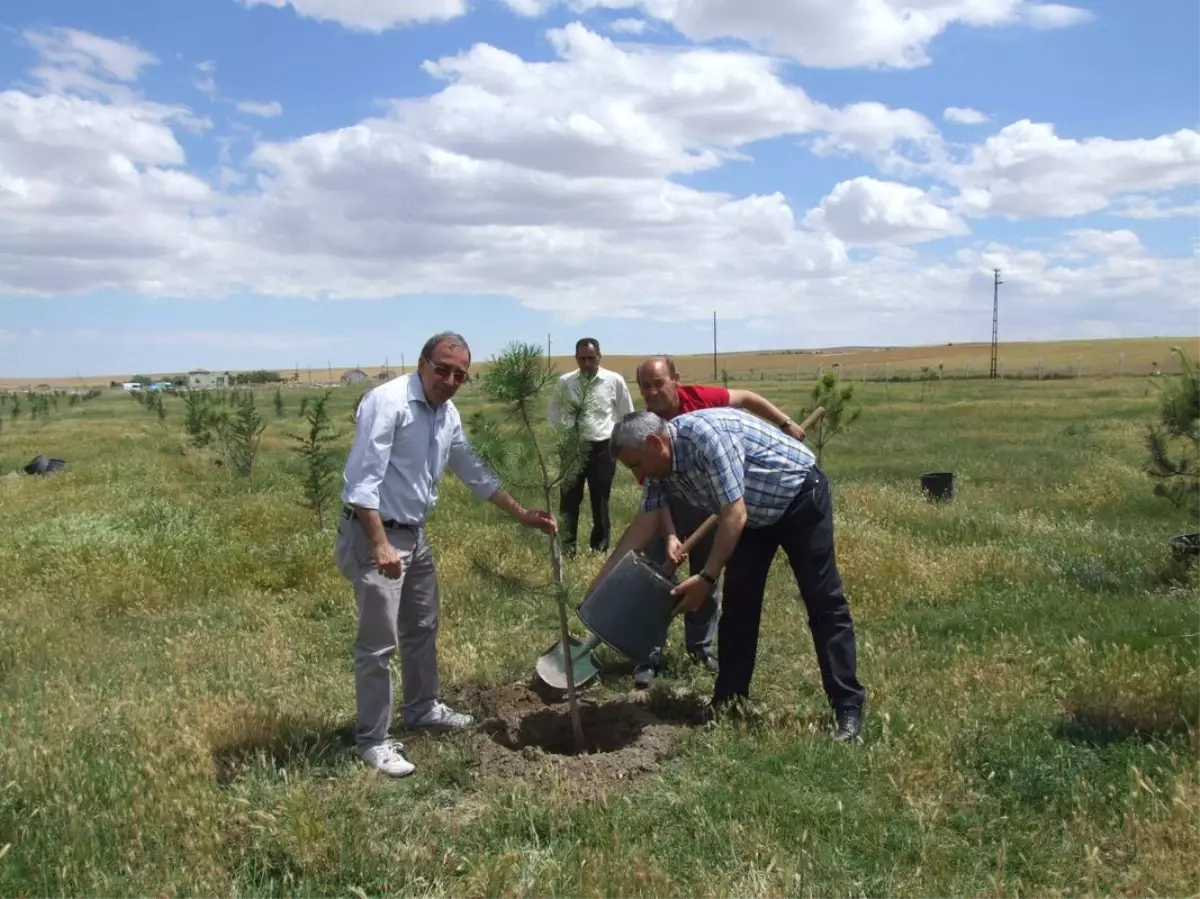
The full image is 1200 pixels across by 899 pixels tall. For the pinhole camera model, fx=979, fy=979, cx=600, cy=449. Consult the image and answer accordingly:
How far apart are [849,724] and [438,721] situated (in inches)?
78.0

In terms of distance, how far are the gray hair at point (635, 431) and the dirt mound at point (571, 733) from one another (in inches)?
53.8

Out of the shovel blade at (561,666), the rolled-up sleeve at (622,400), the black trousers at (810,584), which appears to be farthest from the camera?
the rolled-up sleeve at (622,400)

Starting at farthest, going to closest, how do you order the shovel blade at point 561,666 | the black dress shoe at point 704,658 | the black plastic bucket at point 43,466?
the black plastic bucket at point 43,466, the black dress shoe at point 704,658, the shovel blade at point 561,666

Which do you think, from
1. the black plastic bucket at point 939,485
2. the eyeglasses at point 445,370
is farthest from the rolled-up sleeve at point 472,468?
the black plastic bucket at point 939,485

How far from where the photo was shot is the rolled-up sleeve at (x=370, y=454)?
4.12 m

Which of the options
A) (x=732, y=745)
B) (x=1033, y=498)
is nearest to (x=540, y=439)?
(x=732, y=745)

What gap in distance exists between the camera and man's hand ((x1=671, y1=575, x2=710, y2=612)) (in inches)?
171

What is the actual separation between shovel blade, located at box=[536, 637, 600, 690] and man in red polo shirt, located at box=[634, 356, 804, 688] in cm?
27

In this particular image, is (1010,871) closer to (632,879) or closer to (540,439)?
(632,879)

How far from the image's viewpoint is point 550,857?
341 centimetres

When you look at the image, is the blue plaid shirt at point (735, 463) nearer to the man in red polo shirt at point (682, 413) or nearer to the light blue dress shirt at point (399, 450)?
the man in red polo shirt at point (682, 413)

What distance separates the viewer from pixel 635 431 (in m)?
4.08

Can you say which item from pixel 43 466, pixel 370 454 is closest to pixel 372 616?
pixel 370 454

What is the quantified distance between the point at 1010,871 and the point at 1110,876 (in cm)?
30
